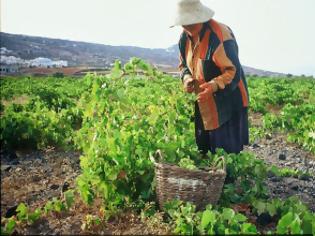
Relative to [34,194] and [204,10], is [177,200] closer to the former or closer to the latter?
[34,194]

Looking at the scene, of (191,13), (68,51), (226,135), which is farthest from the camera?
(68,51)

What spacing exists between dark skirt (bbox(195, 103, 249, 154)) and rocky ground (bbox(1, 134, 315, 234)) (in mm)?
829

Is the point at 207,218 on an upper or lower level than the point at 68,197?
upper

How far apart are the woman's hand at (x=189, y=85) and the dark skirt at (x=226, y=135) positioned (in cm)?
20

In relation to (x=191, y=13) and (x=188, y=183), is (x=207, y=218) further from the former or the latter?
(x=191, y=13)

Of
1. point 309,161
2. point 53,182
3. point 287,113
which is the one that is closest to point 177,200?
point 53,182

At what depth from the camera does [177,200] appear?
11.7ft

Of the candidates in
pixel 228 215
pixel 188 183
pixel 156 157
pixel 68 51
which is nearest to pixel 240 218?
pixel 228 215

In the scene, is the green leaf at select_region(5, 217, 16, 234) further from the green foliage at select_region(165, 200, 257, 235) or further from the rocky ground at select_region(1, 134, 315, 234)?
the green foliage at select_region(165, 200, 257, 235)

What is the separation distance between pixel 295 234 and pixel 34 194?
2.24 m

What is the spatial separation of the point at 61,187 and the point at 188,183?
4.59 ft

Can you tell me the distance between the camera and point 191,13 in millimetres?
4164

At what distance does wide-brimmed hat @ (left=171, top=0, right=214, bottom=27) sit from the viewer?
4.13 m

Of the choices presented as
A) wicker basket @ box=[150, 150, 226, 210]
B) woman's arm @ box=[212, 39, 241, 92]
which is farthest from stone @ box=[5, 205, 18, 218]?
woman's arm @ box=[212, 39, 241, 92]
